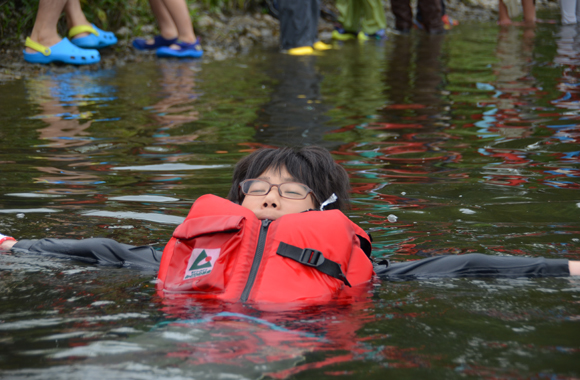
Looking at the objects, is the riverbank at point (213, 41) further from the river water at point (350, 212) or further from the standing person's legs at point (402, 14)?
the standing person's legs at point (402, 14)

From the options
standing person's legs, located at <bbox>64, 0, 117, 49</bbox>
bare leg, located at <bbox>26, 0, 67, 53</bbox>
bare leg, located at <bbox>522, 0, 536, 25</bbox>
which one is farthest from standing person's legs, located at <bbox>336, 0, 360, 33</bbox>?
bare leg, located at <bbox>26, 0, 67, 53</bbox>

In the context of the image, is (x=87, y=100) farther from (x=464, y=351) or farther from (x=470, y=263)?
(x=464, y=351)

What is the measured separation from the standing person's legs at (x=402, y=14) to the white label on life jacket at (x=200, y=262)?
38.2ft

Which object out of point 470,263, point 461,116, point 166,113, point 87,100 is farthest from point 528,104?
point 87,100

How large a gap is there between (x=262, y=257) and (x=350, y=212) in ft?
3.77

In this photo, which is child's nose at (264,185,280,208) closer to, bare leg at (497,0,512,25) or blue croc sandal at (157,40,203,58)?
blue croc sandal at (157,40,203,58)

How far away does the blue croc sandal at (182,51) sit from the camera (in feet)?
30.7

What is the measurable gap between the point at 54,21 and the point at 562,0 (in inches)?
362

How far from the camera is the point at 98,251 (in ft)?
10.0

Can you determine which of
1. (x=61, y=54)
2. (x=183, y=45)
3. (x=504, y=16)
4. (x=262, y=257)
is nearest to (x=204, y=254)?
(x=262, y=257)

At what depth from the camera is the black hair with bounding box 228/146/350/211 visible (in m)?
3.13

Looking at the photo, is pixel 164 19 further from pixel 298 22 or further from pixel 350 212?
pixel 350 212

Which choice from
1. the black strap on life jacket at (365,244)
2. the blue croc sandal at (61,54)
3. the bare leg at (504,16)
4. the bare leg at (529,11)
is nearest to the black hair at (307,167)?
the black strap on life jacket at (365,244)

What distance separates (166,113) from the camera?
6.15 m
